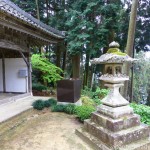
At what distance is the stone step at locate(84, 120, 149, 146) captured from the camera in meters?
3.45

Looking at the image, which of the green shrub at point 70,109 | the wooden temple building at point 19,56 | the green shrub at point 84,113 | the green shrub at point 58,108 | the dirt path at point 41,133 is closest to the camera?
the dirt path at point 41,133

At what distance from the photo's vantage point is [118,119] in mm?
3699

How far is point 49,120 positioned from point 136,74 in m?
17.7

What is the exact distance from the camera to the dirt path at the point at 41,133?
3.77m

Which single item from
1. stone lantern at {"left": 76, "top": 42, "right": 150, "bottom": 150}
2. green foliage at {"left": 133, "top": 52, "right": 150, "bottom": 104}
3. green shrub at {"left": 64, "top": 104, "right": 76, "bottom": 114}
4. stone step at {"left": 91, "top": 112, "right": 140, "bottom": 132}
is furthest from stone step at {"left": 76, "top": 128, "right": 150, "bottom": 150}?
green foliage at {"left": 133, "top": 52, "right": 150, "bottom": 104}

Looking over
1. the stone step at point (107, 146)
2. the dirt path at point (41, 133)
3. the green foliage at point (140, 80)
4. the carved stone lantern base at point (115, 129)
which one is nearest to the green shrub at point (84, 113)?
the dirt path at point (41, 133)

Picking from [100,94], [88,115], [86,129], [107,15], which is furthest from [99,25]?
[86,129]

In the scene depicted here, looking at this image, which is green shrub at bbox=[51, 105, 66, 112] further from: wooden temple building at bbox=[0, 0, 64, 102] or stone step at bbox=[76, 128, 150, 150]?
wooden temple building at bbox=[0, 0, 64, 102]

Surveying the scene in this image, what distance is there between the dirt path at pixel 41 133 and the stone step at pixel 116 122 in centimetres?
57

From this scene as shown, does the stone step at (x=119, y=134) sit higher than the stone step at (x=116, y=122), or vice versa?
the stone step at (x=116, y=122)

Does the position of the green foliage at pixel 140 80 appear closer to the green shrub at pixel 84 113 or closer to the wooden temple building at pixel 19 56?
the wooden temple building at pixel 19 56

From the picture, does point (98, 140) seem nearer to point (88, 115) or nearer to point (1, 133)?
point (88, 115)

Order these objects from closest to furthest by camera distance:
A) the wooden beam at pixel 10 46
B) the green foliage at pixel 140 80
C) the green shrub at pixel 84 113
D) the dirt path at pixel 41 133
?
the dirt path at pixel 41 133
the green shrub at pixel 84 113
the wooden beam at pixel 10 46
the green foliage at pixel 140 80

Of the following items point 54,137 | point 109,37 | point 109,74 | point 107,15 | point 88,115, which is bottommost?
point 54,137
